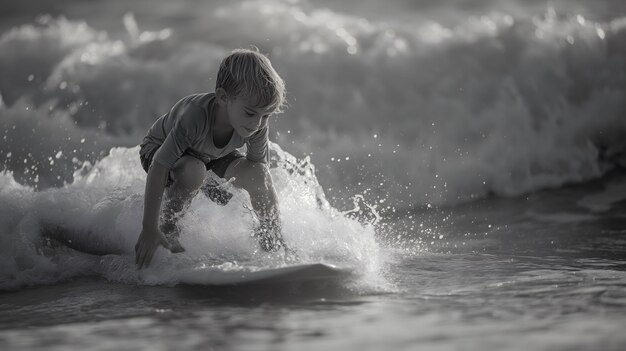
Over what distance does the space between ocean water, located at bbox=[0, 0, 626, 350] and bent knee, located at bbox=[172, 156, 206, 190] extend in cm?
20

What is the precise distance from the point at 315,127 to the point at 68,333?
12.1 ft

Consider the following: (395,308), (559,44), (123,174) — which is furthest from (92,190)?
(559,44)

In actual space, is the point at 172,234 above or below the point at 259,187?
below

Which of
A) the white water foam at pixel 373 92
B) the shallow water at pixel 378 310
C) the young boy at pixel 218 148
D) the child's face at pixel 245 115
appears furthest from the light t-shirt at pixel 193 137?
the white water foam at pixel 373 92

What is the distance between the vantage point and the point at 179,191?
2619 millimetres

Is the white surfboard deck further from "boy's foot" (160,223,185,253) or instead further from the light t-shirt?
the light t-shirt

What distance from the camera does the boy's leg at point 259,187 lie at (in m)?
2.69

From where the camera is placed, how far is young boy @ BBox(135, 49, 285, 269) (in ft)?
7.89

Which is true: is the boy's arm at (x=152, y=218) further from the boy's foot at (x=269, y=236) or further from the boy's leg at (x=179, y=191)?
the boy's foot at (x=269, y=236)

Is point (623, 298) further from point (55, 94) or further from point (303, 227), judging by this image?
point (55, 94)

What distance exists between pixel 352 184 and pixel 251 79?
2337 mm

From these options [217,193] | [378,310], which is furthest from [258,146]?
[378,310]

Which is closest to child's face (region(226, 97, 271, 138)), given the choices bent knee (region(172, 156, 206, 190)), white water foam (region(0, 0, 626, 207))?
bent knee (region(172, 156, 206, 190))

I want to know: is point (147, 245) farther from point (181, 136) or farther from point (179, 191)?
point (181, 136)
